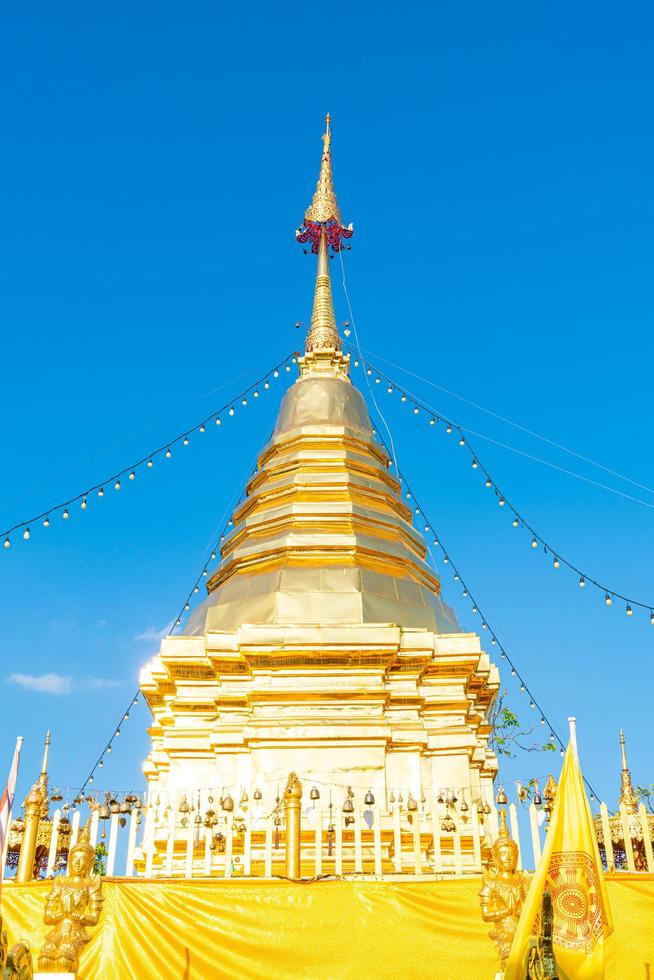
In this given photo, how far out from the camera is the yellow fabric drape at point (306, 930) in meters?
9.16

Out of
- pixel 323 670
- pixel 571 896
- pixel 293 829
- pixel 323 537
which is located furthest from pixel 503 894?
pixel 323 537

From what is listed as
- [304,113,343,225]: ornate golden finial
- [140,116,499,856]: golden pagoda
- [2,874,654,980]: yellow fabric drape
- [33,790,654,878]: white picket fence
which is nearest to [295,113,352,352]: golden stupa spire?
[304,113,343,225]: ornate golden finial

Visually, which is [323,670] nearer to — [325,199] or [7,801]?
[7,801]

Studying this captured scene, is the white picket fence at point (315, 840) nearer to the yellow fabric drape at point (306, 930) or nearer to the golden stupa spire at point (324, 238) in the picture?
the yellow fabric drape at point (306, 930)

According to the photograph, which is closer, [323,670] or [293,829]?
[293,829]

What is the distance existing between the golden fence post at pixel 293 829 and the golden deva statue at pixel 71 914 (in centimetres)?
221

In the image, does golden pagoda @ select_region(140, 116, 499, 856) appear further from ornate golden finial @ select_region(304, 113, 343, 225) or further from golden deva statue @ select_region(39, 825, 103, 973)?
ornate golden finial @ select_region(304, 113, 343, 225)

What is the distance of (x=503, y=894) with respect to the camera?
8.34m

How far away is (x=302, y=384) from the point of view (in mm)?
21906

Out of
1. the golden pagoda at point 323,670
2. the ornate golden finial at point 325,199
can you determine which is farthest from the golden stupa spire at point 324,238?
the golden pagoda at point 323,670

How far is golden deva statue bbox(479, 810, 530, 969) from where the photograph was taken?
8227 millimetres

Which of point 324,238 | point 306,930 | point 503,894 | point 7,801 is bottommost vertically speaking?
point 306,930

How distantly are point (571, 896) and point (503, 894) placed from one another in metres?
1.78

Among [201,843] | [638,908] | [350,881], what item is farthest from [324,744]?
[638,908]
